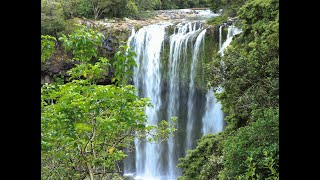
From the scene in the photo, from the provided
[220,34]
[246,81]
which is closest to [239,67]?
[246,81]

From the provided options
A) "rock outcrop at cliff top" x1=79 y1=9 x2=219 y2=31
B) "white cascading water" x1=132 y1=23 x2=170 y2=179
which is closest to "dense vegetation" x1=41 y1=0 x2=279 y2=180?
"white cascading water" x1=132 y1=23 x2=170 y2=179

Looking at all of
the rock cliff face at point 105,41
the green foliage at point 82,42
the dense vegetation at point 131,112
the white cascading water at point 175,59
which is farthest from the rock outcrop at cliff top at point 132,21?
the green foliage at point 82,42

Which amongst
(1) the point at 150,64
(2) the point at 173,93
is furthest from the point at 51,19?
(2) the point at 173,93

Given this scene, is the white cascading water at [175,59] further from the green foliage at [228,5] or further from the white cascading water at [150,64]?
the green foliage at [228,5]

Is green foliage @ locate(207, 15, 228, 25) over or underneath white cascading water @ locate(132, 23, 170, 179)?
over

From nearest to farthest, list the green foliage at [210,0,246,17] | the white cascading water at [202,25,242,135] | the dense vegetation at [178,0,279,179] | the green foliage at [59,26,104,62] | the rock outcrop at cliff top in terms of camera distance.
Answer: the green foliage at [59,26,104,62] → the dense vegetation at [178,0,279,179] → the white cascading water at [202,25,242,135] → the green foliage at [210,0,246,17] → the rock outcrop at cliff top

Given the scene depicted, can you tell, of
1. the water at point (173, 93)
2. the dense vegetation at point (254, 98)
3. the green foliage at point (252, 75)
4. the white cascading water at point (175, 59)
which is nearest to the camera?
the dense vegetation at point (254, 98)

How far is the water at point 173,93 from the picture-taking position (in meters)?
17.0

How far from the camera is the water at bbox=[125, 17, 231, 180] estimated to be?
17031 millimetres

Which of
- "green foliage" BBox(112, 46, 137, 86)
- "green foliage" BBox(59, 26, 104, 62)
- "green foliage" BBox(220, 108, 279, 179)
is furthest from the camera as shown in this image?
"green foliage" BBox(220, 108, 279, 179)

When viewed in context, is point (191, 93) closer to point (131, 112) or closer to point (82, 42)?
point (131, 112)

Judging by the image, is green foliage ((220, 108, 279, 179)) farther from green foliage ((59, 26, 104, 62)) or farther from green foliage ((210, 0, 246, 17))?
green foliage ((210, 0, 246, 17))
